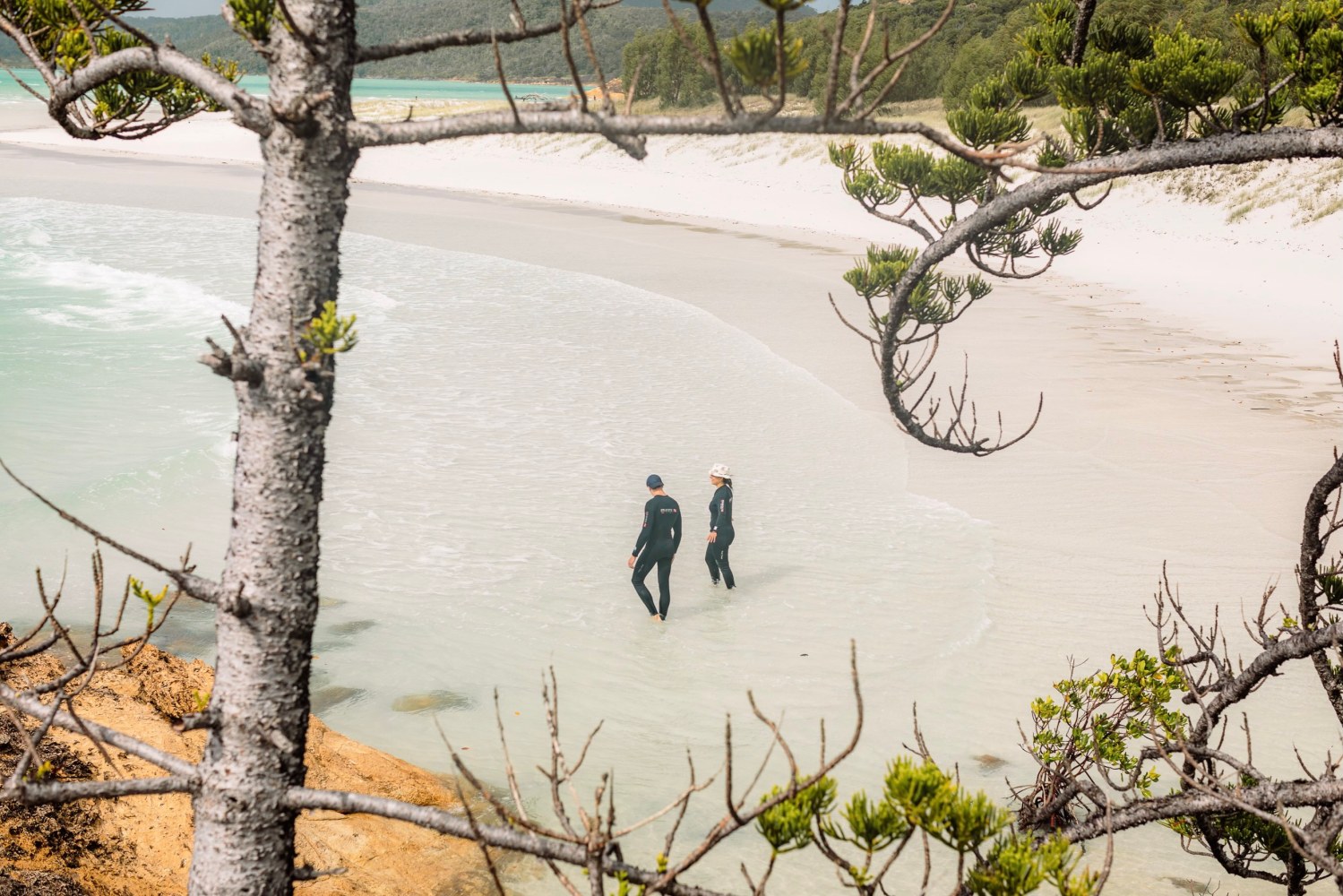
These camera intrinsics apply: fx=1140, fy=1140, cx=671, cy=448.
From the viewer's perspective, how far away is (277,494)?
9.14 feet

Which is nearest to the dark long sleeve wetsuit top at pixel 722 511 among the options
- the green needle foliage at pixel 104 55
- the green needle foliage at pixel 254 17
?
the green needle foliage at pixel 104 55

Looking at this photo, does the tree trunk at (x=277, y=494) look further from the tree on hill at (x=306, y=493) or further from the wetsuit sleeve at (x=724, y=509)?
the wetsuit sleeve at (x=724, y=509)

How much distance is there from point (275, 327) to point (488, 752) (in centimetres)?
705

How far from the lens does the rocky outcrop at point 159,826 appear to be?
619 cm

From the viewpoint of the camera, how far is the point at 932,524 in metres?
14.4

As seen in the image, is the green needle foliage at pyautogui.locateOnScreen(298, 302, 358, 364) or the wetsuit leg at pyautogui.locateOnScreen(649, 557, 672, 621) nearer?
the green needle foliage at pyautogui.locateOnScreen(298, 302, 358, 364)

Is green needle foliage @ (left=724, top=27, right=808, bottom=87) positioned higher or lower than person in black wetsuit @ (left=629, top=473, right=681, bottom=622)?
higher

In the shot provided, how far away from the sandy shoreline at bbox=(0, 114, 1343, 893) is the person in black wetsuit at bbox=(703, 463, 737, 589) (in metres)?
2.81

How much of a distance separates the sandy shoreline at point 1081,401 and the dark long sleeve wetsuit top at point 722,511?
2.83 meters

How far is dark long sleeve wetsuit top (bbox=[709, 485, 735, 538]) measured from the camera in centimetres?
1207

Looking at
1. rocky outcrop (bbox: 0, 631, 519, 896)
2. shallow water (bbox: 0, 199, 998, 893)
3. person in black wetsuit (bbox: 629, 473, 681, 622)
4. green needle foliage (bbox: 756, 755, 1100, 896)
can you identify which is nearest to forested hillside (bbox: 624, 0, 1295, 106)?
shallow water (bbox: 0, 199, 998, 893)

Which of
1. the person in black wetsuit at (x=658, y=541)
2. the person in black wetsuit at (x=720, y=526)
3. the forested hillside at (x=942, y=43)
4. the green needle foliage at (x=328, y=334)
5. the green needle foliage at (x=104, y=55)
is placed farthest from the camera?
the forested hillside at (x=942, y=43)

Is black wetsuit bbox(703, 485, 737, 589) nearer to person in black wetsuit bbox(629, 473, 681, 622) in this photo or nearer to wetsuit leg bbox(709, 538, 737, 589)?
wetsuit leg bbox(709, 538, 737, 589)

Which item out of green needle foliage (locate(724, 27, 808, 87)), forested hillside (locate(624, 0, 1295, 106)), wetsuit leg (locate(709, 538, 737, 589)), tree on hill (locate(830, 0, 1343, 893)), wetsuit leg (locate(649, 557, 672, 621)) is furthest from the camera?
forested hillside (locate(624, 0, 1295, 106))
